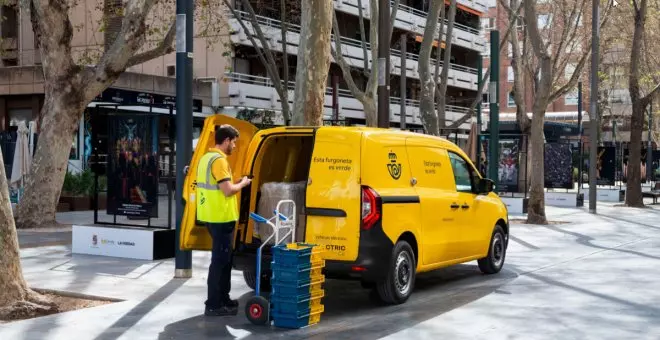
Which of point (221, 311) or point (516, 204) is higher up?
point (516, 204)

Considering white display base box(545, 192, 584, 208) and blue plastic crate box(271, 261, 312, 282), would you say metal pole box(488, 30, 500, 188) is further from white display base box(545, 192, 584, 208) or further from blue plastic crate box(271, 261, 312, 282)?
blue plastic crate box(271, 261, 312, 282)

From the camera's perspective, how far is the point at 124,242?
42.5 feet

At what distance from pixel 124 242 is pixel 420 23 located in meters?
43.7

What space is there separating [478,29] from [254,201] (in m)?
56.0

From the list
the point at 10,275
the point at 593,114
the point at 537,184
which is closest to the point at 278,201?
the point at 10,275

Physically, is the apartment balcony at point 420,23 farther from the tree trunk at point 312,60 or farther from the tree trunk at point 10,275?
the tree trunk at point 10,275

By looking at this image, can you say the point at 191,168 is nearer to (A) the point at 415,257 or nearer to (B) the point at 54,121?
(A) the point at 415,257

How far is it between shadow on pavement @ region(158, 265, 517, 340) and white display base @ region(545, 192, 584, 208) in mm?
18697

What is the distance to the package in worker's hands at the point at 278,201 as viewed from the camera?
9195 mm

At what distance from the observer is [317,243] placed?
29.2ft

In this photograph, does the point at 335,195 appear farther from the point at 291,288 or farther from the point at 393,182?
the point at 291,288

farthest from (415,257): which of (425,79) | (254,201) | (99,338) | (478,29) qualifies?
(478,29)

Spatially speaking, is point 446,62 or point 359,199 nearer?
point 359,199

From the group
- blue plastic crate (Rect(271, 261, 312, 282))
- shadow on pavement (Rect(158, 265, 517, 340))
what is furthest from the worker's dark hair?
shadow on pavement (Rect(158, 265, 517, 340))
